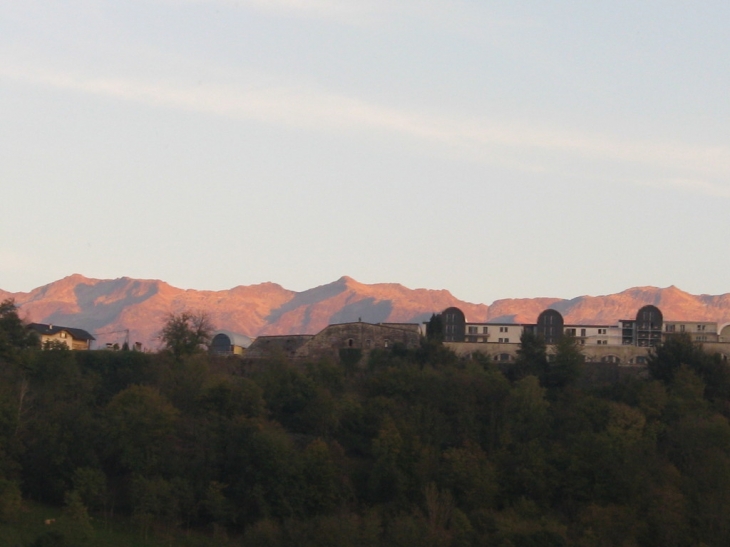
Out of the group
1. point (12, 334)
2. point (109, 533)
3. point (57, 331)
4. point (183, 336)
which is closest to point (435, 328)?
point (183, 336)

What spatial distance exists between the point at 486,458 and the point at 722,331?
111 feet

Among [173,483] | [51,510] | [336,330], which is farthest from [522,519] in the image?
[336,330]

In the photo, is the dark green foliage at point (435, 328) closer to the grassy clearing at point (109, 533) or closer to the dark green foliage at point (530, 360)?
the dark green foliage at point (530, 360)

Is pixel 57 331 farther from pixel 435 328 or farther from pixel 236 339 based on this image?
pixel 435 328

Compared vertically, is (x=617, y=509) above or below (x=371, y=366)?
below

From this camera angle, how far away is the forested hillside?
2245 inches

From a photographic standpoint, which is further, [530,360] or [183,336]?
[183,336]

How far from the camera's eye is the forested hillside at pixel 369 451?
57031 mm

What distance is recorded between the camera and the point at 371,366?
264ft

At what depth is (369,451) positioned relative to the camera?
221ft

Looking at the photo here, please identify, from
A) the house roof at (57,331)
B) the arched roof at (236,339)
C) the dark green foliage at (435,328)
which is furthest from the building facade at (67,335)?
the dark green foliage at (435,328)

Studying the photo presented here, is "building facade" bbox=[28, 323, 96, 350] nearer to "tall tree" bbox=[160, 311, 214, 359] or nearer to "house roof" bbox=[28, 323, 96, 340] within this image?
"house roof" bbox=[28, 323, 96, 340]

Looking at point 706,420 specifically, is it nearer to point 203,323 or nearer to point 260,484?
point 260,484

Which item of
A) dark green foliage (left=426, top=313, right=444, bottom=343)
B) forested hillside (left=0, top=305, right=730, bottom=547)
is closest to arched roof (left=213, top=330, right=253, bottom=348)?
dark green foliage (left=426, top=313, right=444, bottom=343)
